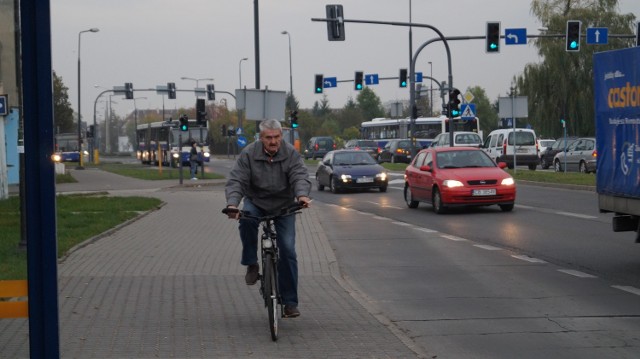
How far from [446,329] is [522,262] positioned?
5164 mm

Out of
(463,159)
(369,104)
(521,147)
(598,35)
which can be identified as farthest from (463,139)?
(369,104)

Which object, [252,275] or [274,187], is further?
[252,275]

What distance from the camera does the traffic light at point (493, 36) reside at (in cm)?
3597

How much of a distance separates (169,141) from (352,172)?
3708 cm

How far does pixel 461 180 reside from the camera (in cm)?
2234

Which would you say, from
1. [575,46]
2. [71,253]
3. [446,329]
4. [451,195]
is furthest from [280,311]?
[575,46]

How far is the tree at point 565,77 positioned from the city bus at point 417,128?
6642 mm

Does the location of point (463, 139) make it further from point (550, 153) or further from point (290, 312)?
point (290, 312)

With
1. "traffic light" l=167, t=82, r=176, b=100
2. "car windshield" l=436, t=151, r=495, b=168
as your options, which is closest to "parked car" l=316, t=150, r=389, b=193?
"car windshield" l=436, t=151, r=495, b=168

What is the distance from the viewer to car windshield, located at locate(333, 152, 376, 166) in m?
34.6

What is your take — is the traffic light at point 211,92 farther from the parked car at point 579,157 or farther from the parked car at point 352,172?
the parked car at point 352,172

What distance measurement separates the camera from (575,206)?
24031mm

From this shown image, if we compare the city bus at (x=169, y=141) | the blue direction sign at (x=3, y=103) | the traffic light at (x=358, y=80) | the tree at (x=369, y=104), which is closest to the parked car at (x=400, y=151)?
the traffic light at (x=358, y=80)

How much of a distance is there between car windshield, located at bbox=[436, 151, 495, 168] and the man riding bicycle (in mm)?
15485
